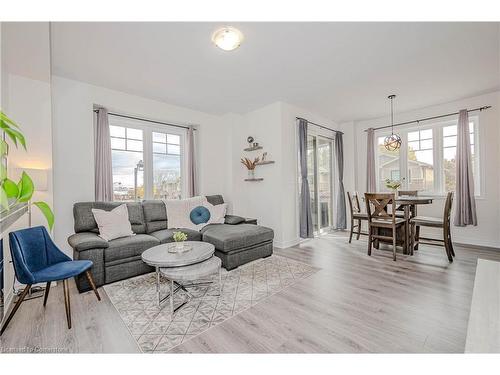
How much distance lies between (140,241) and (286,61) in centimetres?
281

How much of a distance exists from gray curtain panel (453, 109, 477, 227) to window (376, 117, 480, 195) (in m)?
0.29

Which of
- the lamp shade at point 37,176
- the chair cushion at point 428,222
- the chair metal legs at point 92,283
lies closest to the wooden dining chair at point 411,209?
the chair cushion at point 428,222

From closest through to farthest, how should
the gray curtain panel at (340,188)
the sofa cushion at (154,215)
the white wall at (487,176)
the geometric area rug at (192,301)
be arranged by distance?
the geometric area rug at (192,301) → the sofa cushion at (154,215) → the white wall at (487,176) → the gray curtain panel at (340,188)

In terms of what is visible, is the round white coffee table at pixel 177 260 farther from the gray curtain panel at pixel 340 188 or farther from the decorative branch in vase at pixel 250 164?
the gray curtain panel at pixel 340 188

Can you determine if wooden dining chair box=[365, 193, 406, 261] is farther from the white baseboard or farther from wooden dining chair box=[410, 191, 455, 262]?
the white baseboard

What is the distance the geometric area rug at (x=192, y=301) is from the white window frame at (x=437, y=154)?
3340 millimetres

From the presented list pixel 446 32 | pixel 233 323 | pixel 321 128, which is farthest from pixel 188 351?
pixel 321 128

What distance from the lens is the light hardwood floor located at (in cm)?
166

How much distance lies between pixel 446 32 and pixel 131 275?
4279mm

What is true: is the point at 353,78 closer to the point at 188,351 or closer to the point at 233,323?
the point at 233,323

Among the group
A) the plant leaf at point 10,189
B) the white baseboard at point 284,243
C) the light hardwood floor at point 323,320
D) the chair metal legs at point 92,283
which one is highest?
the plant leaf at point 10,189

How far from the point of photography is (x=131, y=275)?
9.25 ft

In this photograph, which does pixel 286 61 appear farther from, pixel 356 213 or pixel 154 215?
pixel 356 213

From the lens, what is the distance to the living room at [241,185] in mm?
1854
